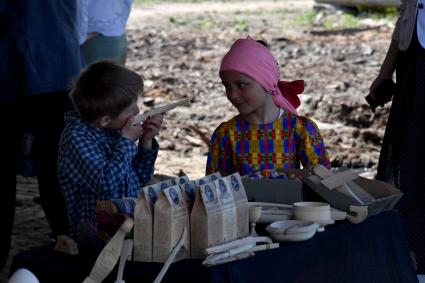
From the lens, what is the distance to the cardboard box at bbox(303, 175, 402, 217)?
3637 mm

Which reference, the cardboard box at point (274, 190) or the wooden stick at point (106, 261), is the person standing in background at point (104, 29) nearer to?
the cardboard box at point (274, 190)

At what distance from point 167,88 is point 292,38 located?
4.02 m

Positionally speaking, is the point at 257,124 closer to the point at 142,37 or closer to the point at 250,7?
the point at 142,37

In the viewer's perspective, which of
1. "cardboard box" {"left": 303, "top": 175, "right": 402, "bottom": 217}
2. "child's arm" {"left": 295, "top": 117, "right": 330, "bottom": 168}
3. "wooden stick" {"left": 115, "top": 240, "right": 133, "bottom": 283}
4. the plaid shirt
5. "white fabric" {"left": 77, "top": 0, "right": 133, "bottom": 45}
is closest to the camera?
"wooden stick" {"left": 115, "top": 240, "right": 133, "bottom": 283}

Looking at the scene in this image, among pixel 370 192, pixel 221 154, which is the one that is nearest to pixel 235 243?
pixel 370 192

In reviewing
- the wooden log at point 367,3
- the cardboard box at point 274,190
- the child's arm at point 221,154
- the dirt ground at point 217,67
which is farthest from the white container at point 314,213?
the wooden log at point 367,3

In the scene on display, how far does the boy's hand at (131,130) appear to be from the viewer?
4.02m

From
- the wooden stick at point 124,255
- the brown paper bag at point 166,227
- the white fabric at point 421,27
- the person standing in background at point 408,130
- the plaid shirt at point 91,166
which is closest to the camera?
the wooden stick at point 124,255

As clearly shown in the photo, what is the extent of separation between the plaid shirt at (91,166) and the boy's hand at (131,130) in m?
0.02

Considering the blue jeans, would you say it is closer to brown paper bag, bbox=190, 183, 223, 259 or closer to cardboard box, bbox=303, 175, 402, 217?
cardboard box, bbox=303, 175, 402, 217

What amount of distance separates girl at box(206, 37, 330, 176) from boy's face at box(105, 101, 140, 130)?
55cm

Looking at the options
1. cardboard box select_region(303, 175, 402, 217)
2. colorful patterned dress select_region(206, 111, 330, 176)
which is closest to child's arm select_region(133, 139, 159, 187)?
colorful patterned dress select_region(206, 111, 330, 176)

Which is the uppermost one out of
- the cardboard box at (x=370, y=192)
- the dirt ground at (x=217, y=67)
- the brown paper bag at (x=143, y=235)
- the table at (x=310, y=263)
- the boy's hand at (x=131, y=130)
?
the boy's hand at (x=131, y=130)

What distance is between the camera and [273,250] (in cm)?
315
